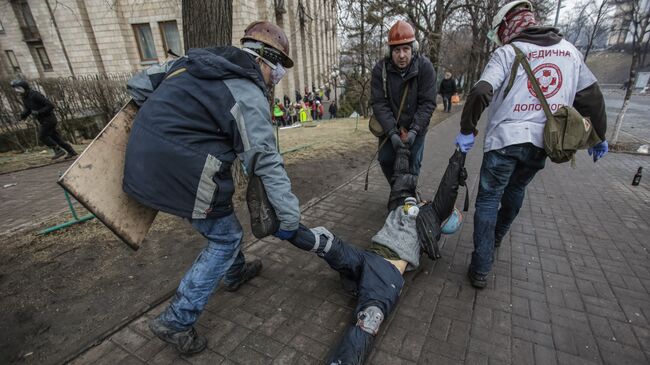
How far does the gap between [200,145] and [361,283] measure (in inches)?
56.1

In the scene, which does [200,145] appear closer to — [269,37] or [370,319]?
[269,37]

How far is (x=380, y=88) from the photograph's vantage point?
11.8 ft

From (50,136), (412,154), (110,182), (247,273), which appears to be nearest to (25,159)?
(50,136)

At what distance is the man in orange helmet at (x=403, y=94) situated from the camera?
3.22 m

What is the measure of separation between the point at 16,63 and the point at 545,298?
35782 mm

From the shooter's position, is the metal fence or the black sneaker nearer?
the black sneaker

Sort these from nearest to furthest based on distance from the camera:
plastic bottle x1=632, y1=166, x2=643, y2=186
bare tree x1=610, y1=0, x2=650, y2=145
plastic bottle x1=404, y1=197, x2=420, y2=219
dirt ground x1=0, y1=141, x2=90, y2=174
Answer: plastic bottle x1=404, y1=197, x2=420, y2=219 < plastic bottle x1=632, y1=166, x2=643, y2=186 < dirt ground x1=0, y1=141, x2=90, y2=174 < bare tree x1=610, y1=0, x2=650, y2=145

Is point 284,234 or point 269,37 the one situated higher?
point 269,37

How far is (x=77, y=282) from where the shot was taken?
8.98 ft

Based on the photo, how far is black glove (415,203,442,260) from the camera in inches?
100

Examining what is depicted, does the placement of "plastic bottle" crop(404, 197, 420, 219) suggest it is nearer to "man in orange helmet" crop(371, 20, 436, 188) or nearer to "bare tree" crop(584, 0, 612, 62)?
"man in orange helmet" crop(371, 20, 436, 188)

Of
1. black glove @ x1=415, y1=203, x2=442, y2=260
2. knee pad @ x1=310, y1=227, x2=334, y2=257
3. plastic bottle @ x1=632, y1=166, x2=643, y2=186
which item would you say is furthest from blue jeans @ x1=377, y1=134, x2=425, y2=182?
plastic bottle @ x1=632, y1=166, x2=643, y2=186

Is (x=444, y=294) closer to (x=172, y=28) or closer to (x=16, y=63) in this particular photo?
(x=172, y=28)

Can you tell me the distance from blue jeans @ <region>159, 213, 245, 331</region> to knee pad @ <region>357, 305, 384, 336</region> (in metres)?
0.96
